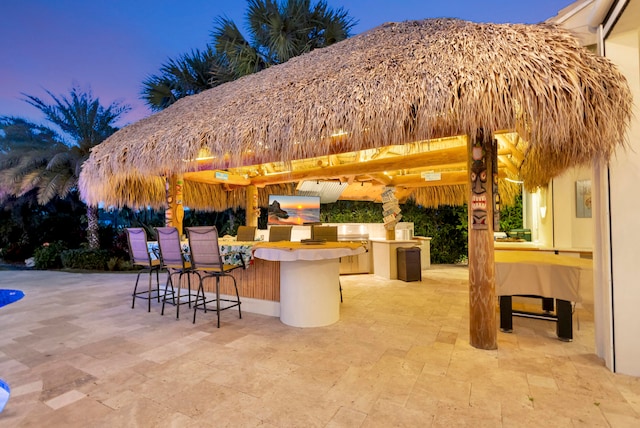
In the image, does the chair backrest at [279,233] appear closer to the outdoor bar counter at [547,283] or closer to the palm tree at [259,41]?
the outdoor bar counter at [547,283]

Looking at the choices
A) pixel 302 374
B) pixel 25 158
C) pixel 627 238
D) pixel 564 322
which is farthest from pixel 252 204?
pixel 627 238

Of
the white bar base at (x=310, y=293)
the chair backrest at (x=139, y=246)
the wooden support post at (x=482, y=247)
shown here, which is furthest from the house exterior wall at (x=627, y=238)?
the chair backrest at (x=139, y=246)

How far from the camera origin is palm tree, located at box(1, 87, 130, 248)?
832 cm

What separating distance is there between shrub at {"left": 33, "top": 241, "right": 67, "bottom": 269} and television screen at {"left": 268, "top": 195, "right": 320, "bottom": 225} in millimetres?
6432

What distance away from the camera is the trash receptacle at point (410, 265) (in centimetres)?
621

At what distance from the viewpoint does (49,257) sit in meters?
9.01

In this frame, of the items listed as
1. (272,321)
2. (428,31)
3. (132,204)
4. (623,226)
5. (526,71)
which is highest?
(428,31)

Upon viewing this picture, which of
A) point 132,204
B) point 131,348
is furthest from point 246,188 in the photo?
point 131,348

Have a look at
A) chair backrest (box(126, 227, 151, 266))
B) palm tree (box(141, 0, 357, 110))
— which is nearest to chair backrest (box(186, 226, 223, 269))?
chair backrest (box(126, 227, 151, 266))

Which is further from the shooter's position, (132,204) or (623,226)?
(132,204)

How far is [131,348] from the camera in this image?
302 cm

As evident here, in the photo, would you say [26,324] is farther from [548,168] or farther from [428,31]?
[548,168]

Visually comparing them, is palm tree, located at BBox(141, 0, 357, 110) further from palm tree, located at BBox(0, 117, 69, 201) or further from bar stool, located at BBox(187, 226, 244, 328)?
bar stool, located at BBox(187, 226, 244, 328)

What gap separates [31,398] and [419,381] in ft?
8.90
